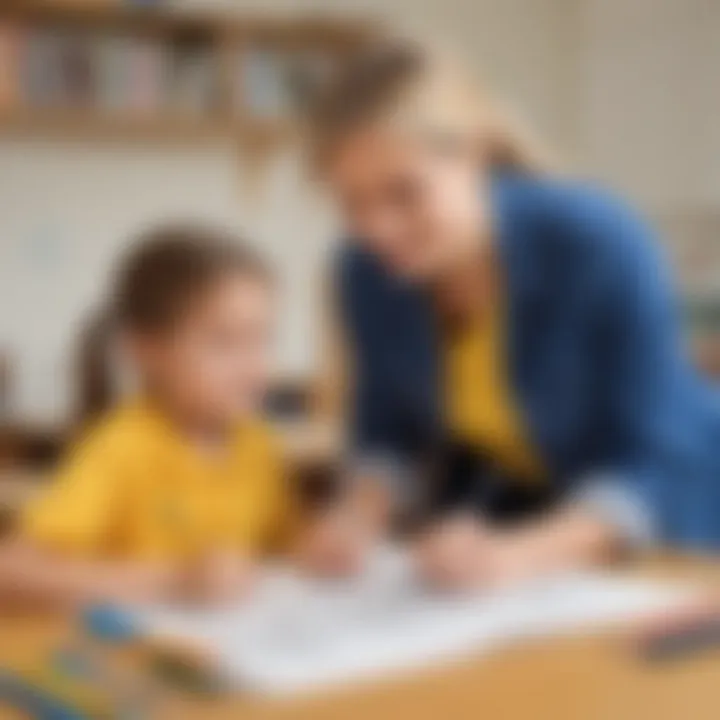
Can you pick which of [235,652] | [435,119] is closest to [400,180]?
[435,119]

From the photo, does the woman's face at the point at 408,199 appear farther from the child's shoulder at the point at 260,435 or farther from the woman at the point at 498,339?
the child's shoulder at the point at 260,435

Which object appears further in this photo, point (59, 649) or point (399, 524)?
point (399, 524)

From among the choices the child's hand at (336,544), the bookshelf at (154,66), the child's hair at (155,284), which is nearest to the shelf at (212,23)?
the bookshelf at (154,66)

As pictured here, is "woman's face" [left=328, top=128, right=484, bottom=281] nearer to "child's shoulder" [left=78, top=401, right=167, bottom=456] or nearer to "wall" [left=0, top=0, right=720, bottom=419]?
"wall" [left=0, top=0, right=720, bottom=419]

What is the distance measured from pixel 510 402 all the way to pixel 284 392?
126 millimetres

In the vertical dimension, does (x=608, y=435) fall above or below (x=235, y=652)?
above

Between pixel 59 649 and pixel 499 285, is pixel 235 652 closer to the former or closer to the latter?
pixel 59 649

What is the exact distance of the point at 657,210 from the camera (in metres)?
0.77

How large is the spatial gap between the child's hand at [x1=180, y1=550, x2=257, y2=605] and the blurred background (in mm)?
93

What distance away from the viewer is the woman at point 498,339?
68 centimetres

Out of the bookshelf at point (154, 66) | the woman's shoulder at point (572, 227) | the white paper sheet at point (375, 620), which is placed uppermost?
the bookshelf at point (154, 66)

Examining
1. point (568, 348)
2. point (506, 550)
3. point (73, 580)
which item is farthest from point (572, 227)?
point (73, 580)

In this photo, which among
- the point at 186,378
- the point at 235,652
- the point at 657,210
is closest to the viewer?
the point at 235,652

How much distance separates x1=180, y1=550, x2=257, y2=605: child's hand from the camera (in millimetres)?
634
